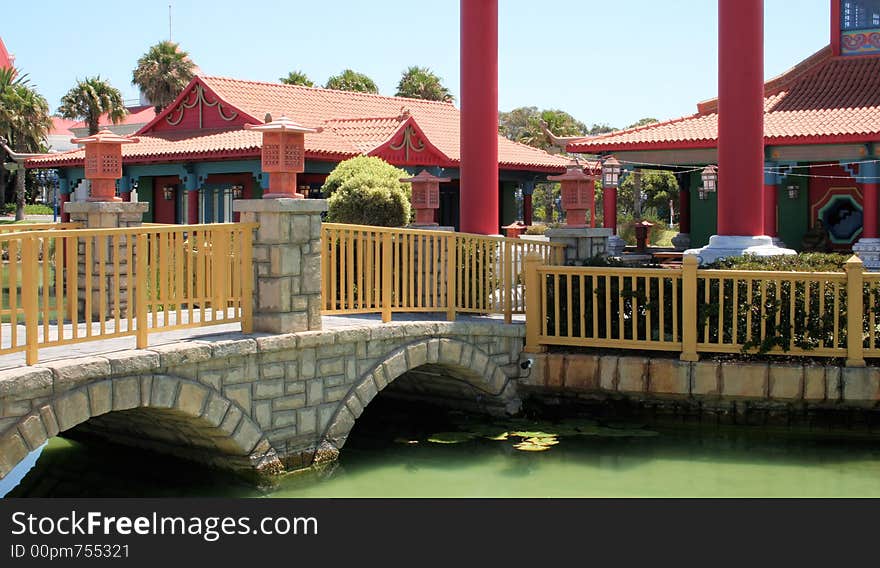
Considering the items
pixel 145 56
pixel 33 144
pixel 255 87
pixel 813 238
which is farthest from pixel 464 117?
pixel 33 144

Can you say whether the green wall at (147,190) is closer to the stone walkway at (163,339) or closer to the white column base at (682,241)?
the white column base at (682,241)

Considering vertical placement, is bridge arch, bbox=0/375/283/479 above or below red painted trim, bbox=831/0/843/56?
below

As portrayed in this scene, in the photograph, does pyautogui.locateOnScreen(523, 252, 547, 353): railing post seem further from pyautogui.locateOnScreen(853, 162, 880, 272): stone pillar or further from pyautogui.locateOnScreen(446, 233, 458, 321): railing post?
pyautogui.locateOnScreen(853, 162, 880, 272): stone pillar

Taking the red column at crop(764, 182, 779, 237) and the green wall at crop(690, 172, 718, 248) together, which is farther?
the green wall at crop(690, 172, 718, 248)

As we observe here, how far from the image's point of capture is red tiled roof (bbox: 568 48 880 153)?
18594 millimetres

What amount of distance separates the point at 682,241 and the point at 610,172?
3.45 metres

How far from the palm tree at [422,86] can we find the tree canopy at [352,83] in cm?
138

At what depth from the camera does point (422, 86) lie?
4550cm

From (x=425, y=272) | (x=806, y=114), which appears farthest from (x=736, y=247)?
(x=806, y=114)

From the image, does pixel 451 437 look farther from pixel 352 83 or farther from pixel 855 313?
pixel 352 83

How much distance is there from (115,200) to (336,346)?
297cm

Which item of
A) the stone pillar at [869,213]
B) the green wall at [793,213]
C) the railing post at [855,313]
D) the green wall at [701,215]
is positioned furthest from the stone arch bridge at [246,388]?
the green wall at [701,215]

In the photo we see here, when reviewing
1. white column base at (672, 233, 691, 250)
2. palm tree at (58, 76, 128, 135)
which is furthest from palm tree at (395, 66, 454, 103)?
white column base at (672, 233, 691, 250)

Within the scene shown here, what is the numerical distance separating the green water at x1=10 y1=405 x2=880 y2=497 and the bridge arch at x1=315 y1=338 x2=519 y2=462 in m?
0.33
